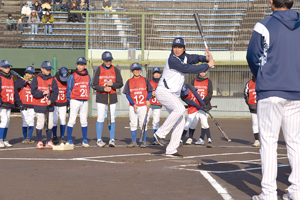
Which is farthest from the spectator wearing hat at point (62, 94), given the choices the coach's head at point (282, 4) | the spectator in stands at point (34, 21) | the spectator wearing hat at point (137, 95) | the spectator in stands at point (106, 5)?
the spectator in stands at point (106, 5)

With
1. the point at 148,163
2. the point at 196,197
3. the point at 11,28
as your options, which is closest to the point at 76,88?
the point at 148,163

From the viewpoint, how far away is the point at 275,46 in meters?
4.83

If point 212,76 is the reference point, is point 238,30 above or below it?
above

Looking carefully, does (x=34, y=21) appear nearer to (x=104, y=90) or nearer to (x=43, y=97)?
(x=43, y=97)

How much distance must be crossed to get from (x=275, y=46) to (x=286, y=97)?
1.89ft

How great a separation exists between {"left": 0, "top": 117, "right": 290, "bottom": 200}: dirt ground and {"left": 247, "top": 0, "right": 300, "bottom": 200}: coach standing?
70cm

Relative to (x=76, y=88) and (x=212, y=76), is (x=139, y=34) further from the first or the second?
(x=76, y=88)

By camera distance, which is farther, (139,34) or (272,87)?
(139,34)

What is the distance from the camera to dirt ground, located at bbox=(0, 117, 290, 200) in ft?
18.2

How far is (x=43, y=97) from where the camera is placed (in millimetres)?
10516

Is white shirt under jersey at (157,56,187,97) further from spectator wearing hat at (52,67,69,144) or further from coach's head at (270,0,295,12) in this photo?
spectator wearing hat at (52,67,69,144)

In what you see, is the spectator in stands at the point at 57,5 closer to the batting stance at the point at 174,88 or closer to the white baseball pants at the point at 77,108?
the white baseball pants at the point at 77,108

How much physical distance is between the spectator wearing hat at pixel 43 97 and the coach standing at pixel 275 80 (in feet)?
21.6

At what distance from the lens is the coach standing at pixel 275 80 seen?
4812 mm
